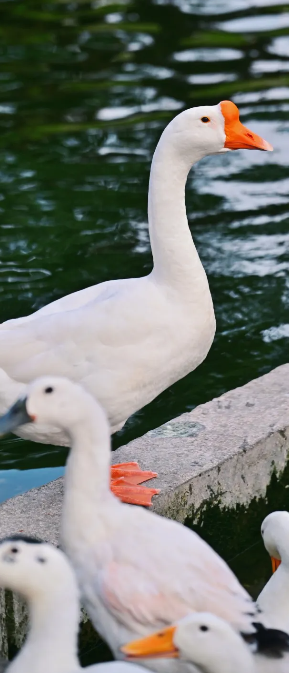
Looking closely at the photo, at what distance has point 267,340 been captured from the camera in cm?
730

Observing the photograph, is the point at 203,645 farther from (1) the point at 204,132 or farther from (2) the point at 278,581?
(1) the point at 204,132

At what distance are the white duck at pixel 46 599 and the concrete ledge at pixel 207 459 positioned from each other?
1020 mm

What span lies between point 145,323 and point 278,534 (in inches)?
42.8

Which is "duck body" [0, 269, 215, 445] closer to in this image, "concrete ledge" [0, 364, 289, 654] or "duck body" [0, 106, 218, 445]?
"duck body" [0, 106, 218, 445]

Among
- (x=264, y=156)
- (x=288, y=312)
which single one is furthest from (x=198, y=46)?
(x=288, y=312)

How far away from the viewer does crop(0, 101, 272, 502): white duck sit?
4.71 m

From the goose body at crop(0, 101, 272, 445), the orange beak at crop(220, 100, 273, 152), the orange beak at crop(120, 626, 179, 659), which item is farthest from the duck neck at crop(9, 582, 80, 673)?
the orange beak at crop(220, 100, 273, 152)

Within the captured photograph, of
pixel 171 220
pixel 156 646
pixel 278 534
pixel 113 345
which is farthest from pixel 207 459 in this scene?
pixel 156 646

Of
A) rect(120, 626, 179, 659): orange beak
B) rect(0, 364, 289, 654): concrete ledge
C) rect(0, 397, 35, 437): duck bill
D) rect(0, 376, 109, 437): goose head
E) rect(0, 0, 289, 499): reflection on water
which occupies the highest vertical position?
rect(0, 376, 109, 437): goose head

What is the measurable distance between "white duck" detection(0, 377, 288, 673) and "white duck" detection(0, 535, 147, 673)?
28 centimetres

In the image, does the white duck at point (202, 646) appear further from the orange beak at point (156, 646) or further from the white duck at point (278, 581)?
the white duck at point (278, 581)

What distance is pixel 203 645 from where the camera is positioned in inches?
128

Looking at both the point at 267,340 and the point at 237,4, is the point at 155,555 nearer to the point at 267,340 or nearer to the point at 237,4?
the point at 267,340

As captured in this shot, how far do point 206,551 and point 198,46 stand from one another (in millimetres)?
10015
